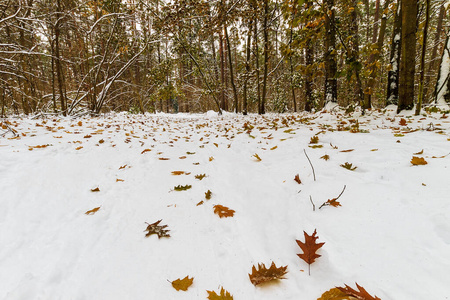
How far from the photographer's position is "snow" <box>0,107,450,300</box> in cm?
100

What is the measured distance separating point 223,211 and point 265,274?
67cm

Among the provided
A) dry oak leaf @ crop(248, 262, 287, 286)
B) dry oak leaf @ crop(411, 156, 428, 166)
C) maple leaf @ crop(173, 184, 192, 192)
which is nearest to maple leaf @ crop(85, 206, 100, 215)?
maple leaf @ crop(173, 184, 192, 192)

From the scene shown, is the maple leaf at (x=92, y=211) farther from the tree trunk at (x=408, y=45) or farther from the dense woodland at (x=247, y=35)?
the tree trunk at (x=408, y=45)

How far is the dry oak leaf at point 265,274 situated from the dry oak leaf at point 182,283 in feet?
1.02

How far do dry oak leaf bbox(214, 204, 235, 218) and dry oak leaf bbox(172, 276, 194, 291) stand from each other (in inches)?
→ 23.1

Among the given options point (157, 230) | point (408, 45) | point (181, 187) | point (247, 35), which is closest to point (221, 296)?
point (157, 230)

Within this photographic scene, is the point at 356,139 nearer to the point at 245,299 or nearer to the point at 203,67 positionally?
the point at 245,299

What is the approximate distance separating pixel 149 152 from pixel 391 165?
3051 millimetres

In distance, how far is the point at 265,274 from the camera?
1039 mm

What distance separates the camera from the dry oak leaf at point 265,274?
3.33ft

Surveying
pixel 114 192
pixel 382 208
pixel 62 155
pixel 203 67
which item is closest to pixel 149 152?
pixel 62 155

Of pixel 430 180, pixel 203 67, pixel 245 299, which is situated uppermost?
pixel 203 67

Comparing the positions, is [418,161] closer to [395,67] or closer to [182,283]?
[182,283]

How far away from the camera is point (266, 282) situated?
1021mm
